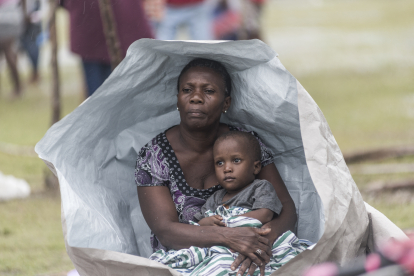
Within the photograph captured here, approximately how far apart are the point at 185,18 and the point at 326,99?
255 cm

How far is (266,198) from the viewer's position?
2506 mm

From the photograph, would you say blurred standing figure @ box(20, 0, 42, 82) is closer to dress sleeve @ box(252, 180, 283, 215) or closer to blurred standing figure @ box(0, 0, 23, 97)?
blurred standing figure @ box(0, 0, 23, 97)

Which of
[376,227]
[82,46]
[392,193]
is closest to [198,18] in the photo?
[82,46]

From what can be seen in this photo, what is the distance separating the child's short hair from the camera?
8.65 feet

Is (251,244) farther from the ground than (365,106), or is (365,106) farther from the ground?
(251,244)

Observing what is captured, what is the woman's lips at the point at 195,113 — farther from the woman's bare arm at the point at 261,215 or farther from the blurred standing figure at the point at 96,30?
the blurred standing figure at the point at 96,30

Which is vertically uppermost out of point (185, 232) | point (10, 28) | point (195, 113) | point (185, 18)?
point (10, 28)

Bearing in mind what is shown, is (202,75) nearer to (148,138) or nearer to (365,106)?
(148,138)

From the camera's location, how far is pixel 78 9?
14.4 feet

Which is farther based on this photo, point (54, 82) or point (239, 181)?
point (54, 82)

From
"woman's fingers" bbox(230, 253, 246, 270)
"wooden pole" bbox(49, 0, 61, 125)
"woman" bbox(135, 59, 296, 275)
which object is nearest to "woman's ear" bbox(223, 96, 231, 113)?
"woman" bbox(135, 59, 296, 275)

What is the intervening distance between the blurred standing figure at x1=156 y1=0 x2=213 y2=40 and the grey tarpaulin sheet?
4.53 meters

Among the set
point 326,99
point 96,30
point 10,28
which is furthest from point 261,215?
point 10,28

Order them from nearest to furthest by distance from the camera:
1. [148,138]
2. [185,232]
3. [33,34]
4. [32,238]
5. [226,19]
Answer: [185,232]
[148,138]
[32,238]
[33,34]
[226,19]
